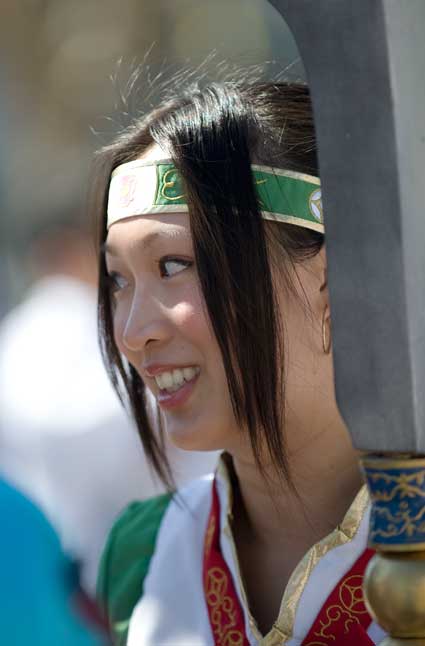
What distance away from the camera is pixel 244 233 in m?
1.64

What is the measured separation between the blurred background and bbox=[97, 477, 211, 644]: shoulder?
0.21 ft

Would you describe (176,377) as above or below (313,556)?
above

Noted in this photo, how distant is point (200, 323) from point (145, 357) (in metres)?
0.12

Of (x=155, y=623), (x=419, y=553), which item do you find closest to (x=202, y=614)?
(x=155, y=623)

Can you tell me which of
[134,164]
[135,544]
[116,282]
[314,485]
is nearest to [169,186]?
[134,164]

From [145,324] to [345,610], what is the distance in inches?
20.3

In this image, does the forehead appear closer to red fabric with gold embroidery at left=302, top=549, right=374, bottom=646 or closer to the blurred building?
red fabric with gold embroidery at left=302, top=549, right=374, bottom=646

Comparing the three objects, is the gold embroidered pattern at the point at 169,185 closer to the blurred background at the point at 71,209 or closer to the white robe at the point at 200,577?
the blurred background at the point at 71,209

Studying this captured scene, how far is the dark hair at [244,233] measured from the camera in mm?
1637

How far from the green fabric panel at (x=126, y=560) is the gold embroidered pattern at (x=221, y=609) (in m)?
0.19

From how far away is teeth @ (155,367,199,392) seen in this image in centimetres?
168

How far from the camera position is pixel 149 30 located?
26.1 ft

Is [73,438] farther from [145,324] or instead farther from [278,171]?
[278,171]

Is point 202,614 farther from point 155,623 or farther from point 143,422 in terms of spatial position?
point 143,422
